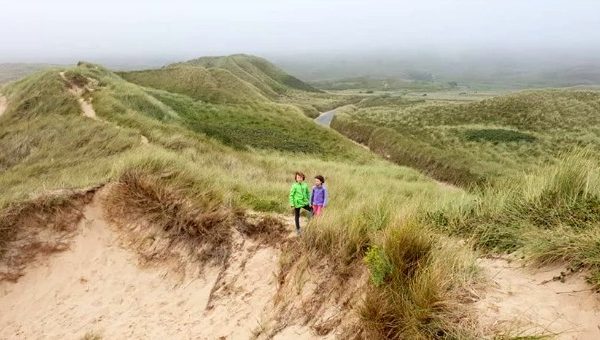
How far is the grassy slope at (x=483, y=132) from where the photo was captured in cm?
3195

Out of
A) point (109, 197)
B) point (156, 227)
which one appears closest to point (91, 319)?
point (156, 227)

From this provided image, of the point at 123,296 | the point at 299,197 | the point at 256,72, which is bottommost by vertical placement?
the point at 256,72

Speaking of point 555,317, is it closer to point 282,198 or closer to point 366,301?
point 366,301

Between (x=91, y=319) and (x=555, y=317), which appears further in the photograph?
(x=91, y=319)

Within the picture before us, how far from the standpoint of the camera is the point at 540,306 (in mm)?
4387

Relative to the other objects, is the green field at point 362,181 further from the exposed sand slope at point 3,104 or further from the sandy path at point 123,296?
the exposed sand slope at point 3,104

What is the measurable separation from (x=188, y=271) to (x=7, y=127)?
23.0m

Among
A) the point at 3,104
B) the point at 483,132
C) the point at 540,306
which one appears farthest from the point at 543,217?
the point at 3,104

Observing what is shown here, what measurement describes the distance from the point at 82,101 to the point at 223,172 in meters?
19.6

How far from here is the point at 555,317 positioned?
13.8ft

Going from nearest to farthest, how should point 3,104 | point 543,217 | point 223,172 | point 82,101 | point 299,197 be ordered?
point 543,217 < point 299,197 < point 223,172 < point 82,101 < point 3,104

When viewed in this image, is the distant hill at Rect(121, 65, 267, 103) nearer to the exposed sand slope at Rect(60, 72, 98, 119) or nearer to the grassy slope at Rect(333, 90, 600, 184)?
the grassy slope at Rect(333, 90, 600, 184)

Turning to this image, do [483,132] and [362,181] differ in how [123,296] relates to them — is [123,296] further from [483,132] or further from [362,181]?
[483,132]

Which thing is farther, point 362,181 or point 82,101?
point 82,101
